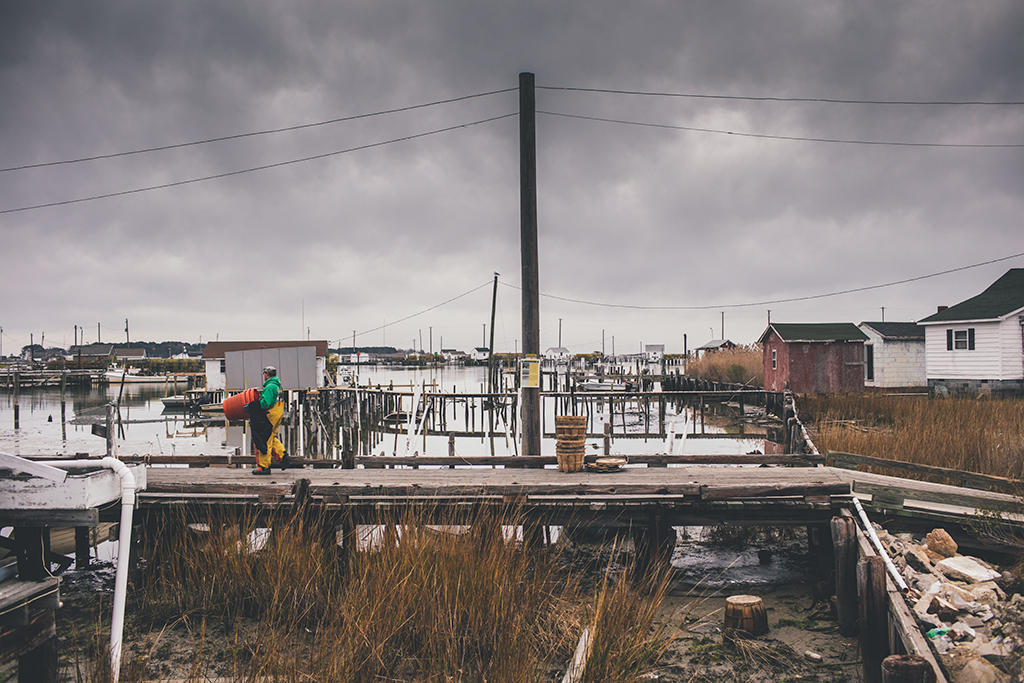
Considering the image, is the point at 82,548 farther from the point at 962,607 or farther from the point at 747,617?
the point at 962,607

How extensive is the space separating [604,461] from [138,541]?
20.9 feet

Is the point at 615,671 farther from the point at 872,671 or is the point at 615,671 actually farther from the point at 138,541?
the point at 138,541

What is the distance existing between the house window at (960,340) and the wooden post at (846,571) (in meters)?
27.6

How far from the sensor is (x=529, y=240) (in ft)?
32.6

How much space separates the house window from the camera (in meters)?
28.0

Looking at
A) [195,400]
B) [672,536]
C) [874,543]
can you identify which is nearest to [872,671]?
[874,543]

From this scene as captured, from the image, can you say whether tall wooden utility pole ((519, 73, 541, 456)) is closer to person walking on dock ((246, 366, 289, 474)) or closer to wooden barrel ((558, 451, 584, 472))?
wooden barrel ((558, 451, 584, 472))

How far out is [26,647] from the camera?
341cm

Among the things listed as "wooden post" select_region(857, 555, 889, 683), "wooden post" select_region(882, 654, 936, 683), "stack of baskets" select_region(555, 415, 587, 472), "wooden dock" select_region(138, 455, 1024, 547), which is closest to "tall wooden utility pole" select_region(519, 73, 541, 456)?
"stack of baskets" select_region(555, 415, 587, 472)

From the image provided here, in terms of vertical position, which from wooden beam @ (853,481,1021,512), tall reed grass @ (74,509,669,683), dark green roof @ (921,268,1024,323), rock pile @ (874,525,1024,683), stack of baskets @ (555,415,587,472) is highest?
dark green roof @ (921,268,1024,323)

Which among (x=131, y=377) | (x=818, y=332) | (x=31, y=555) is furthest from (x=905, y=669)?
(x=131, y=377)

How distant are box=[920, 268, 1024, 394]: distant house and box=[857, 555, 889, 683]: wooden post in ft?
83.8

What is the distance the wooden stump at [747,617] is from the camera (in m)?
6.36

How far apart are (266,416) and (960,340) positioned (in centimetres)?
3165
